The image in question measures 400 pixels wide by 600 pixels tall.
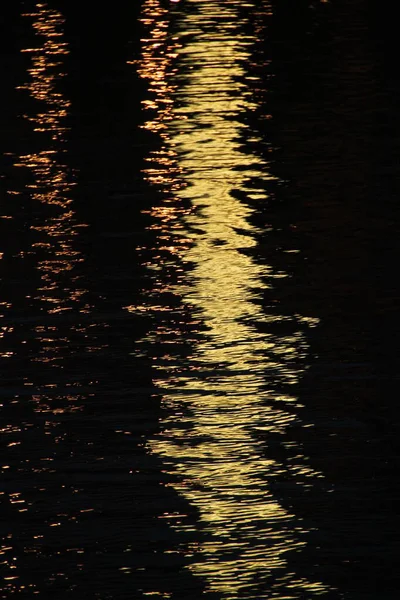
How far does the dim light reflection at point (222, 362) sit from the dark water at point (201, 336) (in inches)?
0.5

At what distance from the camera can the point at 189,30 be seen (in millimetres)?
14484

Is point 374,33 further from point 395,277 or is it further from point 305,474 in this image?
point 305,474

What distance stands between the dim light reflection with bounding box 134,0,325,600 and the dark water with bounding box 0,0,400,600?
0.04 ft

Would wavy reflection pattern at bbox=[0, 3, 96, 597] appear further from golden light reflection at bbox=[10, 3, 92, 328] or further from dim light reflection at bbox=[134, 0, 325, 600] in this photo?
dim light reflection at bbox=[134, 0, 325, 600]

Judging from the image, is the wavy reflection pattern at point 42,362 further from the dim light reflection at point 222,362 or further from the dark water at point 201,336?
the dim light reflection at point 222,362

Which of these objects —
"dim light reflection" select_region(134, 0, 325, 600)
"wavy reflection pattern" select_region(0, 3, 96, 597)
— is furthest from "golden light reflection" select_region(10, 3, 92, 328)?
"dim light reflection" select_region(134, 0, 325, 600)

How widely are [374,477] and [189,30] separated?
10154 millimetres

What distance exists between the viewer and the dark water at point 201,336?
4.47 meters

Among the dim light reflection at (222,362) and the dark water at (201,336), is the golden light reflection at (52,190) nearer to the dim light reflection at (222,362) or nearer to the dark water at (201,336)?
the dark water at (201,336)

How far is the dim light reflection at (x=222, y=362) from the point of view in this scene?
14.7 feet

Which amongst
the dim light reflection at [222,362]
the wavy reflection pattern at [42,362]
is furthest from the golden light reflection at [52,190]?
the dim light reflection at [222,362]

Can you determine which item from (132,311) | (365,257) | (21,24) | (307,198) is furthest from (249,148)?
(21,24)

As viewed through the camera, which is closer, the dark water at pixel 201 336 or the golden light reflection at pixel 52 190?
the dark water at pixel 201 336

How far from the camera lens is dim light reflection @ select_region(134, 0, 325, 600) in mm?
→ 4469
